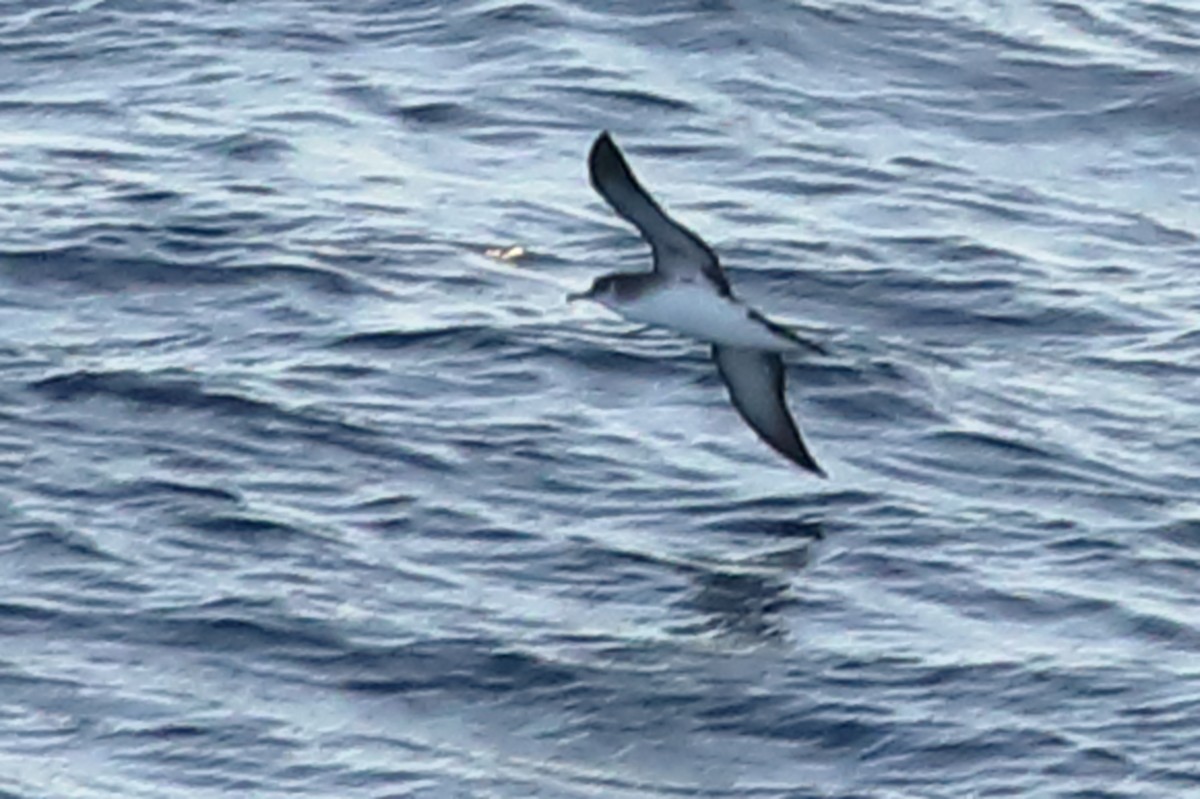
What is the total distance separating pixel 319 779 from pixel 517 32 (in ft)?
34.2

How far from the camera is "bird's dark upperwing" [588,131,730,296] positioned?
52.9 ft

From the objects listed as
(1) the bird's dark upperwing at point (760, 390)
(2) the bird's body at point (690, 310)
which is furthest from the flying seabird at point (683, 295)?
(1) the bird's dark upperwing at point (760, 390)

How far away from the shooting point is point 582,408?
765 inches

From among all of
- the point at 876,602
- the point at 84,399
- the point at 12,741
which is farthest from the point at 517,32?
the point at 12,741

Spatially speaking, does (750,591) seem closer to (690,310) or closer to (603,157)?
(690,310)

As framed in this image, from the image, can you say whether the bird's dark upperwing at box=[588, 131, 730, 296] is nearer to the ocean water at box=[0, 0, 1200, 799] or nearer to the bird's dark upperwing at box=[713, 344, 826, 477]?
the bird's dark upperwing at box=[713, 344, 826, 477]

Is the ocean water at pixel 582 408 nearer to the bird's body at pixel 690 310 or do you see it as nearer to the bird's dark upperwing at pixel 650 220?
the bird's body at pixel 690 310

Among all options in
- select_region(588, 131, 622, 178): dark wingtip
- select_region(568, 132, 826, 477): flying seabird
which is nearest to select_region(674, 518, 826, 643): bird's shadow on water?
select_region(568, 132, 826, 477): flying seabird

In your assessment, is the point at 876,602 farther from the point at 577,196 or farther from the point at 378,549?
the point at 577,196

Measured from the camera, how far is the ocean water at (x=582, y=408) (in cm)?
1598

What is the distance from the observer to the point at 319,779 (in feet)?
50.1

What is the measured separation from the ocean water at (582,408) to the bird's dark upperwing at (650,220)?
1.37 m

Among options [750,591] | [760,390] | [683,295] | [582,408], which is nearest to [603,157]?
[683,295]

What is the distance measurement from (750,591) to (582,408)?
2339 millimetres
